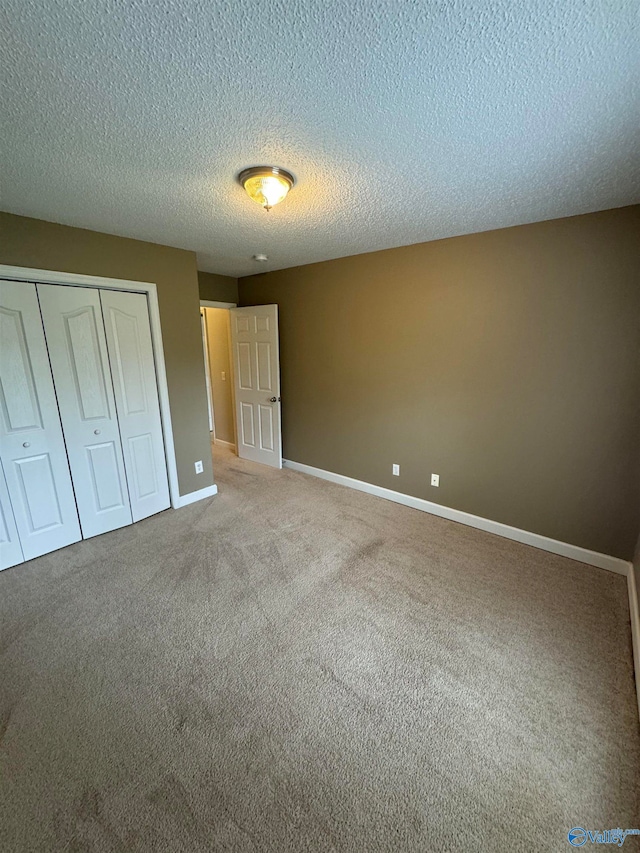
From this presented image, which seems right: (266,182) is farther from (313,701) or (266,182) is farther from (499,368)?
(313,701)

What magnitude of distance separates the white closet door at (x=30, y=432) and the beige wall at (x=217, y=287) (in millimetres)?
1959

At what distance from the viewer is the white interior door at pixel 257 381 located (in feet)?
13.4

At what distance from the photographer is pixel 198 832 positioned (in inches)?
43.2

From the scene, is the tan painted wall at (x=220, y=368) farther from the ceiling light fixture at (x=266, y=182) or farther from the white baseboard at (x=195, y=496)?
the ceiling light fixture at (x=266, y=182)

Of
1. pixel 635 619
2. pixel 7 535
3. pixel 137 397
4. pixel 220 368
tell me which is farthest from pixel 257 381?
pixel 635 619

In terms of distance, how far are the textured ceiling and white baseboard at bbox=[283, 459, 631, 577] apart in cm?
233

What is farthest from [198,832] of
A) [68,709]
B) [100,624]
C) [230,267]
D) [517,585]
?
[230,267]

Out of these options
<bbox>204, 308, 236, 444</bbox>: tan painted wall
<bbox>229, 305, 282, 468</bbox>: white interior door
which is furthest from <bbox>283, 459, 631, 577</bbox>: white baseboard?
<bbox>204, 308, 236, 444</bbox>: tan painted wall

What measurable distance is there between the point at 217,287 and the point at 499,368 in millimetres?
3356

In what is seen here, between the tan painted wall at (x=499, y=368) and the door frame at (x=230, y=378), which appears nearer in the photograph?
the tan painted wall at (x=499, y=368)

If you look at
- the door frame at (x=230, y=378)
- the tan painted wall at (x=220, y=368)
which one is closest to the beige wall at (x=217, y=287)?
the door frame at (x=230, y=378)

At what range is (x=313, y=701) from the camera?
4.97ft

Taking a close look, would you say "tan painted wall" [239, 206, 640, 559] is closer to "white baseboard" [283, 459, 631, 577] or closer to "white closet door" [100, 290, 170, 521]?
"white baseboard" [283, 459, 631, 577]

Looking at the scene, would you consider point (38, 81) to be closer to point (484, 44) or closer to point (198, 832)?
point (484, 44)
